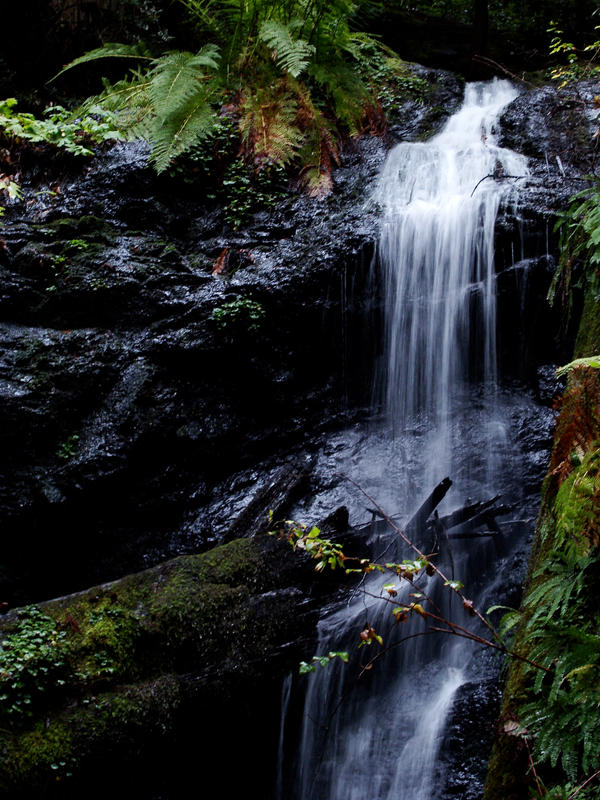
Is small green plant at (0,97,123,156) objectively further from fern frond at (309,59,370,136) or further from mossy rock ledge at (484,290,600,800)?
mossy rock ledge at (484,290,600,800)

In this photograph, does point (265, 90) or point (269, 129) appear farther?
point (265, 90)

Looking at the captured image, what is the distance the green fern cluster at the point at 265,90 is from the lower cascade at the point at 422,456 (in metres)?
0.82

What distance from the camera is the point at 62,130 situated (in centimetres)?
631

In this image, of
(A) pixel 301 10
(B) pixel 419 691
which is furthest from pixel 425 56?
(B) pixel 419 691

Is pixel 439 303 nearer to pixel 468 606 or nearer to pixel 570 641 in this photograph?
pixel 468 606

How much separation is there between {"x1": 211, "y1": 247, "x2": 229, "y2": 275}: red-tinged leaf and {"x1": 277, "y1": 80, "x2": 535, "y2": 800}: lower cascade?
1.51 meters

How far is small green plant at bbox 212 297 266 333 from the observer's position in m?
5.65

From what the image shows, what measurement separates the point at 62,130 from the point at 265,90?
2.26m

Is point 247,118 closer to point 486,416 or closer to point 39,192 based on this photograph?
point 39,192

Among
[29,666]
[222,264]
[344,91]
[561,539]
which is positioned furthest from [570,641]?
[344,91]

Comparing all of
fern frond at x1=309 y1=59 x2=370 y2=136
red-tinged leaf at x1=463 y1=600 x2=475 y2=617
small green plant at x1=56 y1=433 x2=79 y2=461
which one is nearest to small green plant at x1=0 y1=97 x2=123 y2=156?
fern frond at x1=309 y1=59 x2=370 y2=136

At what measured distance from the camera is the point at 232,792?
3781 millimetres

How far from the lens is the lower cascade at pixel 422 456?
385 centimetres

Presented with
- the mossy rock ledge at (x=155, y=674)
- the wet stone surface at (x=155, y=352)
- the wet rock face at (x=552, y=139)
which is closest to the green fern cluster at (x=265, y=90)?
the wet stone surface at (x=155, y=352)
